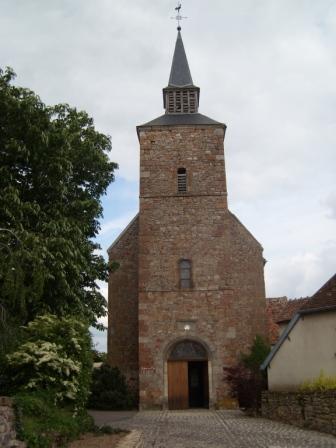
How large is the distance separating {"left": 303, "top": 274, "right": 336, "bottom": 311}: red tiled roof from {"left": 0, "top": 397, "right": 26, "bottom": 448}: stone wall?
9097 mm

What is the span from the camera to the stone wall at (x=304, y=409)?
13.0 m

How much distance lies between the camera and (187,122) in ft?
86.2

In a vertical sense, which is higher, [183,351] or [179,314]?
[179,314]

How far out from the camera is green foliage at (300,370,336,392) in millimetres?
13422

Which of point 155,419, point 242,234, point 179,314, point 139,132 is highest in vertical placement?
point 139,132

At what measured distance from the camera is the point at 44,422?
10.6 metres

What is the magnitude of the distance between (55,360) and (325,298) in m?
7.93

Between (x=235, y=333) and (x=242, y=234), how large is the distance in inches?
235

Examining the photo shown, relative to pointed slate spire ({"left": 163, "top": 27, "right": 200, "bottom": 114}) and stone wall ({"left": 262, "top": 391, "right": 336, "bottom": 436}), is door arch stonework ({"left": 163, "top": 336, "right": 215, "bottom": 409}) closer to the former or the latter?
stone wall ({"left": 262, "top": 391, "right": 336, "bottom": 436})

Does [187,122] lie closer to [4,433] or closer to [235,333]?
[235,333]

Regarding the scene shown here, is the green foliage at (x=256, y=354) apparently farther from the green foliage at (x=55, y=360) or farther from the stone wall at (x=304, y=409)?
the green foliage at (x=55, y=360)

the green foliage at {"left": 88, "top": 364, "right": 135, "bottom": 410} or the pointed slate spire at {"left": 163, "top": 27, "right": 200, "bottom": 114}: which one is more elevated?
the pointed slate spire at {"left": 163, "top": 27, "right": 200, "bottom": 114}

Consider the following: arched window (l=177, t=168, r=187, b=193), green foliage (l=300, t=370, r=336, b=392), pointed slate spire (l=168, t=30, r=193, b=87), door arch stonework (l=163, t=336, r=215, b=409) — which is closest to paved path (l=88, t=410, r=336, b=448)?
green foliage (l=300, t=370, r=336, b=392)

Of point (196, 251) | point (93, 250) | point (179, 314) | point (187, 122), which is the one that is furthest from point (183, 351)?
point (187, 122)
